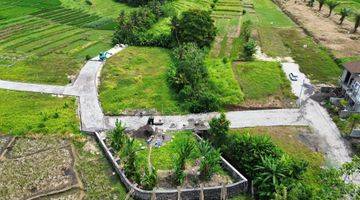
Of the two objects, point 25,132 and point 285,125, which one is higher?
point 285,125

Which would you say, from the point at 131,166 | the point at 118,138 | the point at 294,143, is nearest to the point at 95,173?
the point at 118,138

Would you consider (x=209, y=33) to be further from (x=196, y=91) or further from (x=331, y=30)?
(x=331, y=30)

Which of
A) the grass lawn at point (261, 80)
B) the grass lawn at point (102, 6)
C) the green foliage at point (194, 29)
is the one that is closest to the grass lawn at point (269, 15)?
the green foliage at point (194, 29)

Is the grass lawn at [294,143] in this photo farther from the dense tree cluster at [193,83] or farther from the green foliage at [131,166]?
the green foliage at [131,166]

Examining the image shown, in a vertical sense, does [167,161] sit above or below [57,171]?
above

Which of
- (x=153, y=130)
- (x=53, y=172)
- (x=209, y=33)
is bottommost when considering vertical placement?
(x=53, y=172)

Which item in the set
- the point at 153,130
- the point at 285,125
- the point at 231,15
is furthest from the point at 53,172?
the point at 231,15

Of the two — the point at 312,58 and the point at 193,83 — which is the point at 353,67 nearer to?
the point at 312,58

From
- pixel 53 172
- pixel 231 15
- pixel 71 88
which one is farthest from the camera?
pixel 231 15
